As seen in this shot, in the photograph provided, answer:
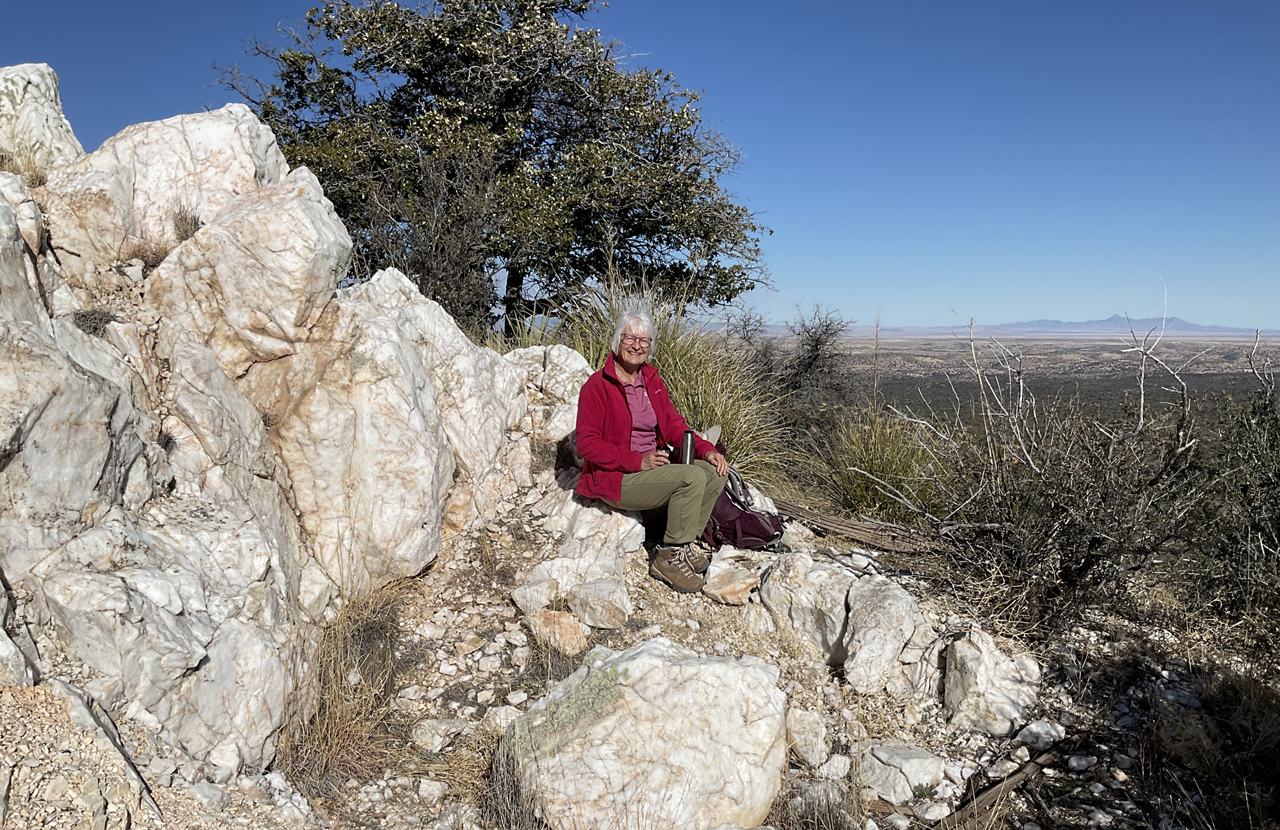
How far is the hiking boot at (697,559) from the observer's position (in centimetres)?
491

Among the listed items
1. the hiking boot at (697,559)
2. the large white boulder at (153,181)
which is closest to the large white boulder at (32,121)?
the large white boulder at (153,181)

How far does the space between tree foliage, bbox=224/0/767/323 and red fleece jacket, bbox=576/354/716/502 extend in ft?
15.1

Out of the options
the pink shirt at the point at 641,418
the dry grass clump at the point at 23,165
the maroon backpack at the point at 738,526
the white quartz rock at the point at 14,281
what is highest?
the dry grass clump at the point at 23,165

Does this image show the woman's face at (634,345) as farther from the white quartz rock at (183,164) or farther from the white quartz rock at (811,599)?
the white quartz rock at (183,164)

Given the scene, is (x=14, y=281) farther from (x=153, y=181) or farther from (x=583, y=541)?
(x=583, y=541)

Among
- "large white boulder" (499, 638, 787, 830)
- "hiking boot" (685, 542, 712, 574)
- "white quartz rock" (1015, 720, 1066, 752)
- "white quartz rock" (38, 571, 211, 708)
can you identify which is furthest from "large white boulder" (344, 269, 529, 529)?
"white quartz rock" (1015, 720, 1066, 752)

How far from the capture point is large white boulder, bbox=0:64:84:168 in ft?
14.2

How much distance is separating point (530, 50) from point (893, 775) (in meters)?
9.70

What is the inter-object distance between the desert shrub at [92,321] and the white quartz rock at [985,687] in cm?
469

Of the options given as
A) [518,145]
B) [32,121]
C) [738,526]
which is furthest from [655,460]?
[518,145]

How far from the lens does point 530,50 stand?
10.1 meters

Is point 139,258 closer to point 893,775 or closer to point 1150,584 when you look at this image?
point 893,775

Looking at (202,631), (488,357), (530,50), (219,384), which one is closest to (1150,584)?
(488,357)

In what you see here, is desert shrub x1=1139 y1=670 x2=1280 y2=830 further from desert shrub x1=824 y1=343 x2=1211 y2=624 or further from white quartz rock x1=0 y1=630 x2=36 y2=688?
white quartz rock x1=0 y1=630 x2=36 y2=688
